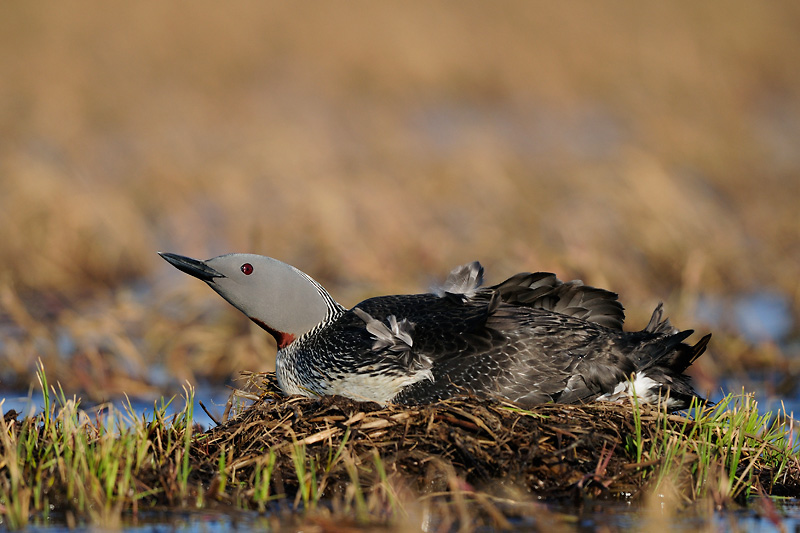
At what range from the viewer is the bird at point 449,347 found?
5.16 m

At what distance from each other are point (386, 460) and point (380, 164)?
10469 millimetres

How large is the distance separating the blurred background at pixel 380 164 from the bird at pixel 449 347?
223cm

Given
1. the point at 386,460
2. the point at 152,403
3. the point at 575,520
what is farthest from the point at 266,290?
the point at 152,403

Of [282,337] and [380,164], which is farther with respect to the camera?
[380,164]

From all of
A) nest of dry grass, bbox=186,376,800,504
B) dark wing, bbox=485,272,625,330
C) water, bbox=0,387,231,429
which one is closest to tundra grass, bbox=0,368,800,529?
nest of dry grass, bbox=186,376,800,504

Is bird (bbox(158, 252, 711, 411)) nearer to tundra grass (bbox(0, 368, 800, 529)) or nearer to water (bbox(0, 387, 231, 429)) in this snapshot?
tundra grass (bbox(0, 368, 800, 529))

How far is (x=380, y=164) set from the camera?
14938 millimetres

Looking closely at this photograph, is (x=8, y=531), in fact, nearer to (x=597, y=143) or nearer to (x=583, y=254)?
(x=583, y=254)

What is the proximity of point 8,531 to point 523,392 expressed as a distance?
7.57ft

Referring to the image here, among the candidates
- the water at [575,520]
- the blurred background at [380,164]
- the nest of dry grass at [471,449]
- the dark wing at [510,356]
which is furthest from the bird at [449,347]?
the blurred background at [380,164]

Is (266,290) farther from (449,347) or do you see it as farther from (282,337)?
(449,347)

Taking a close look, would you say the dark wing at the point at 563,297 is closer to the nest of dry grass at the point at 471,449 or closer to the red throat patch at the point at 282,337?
the nest of dry grass at the point at 471,449

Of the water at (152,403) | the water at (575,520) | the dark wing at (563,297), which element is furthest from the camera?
the water at (152,403)

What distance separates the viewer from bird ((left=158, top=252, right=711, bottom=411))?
16.9 feet
